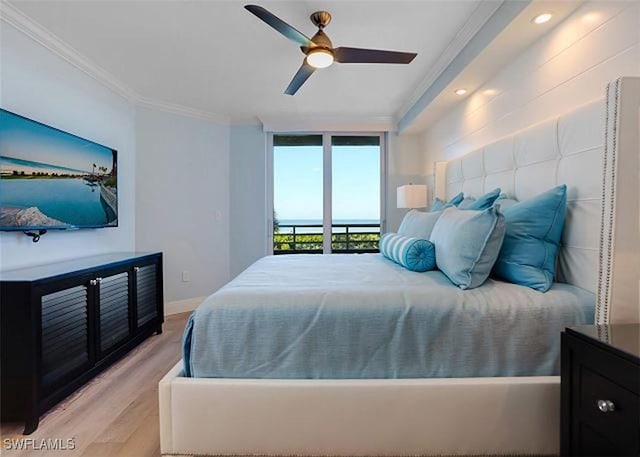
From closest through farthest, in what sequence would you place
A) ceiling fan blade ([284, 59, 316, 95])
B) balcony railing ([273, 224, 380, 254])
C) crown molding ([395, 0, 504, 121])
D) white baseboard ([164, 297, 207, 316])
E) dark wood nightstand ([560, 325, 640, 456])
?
dark wood nightstand ([560, 325, 640, 456]), crown molding ([395, 0, 504, 121]), ceiling fan blade ([284, 59, 316, 95]), white baseboard ([164, 297, 207, 316]), balcony railing ([273, 224, 380, 254])

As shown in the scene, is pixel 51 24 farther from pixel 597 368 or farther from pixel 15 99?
pixel 597 368

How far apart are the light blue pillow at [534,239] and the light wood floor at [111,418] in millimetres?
1848

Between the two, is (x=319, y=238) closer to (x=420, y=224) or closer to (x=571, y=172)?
(x=420, y=224)

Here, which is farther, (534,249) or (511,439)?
(534,249)

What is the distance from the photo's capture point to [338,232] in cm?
477

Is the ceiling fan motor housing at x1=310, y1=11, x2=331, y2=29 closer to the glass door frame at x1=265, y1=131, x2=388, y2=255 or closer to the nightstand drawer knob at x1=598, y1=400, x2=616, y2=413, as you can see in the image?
the nightstand drawer knob at x1=598, y1=400, x2=616, y2=413

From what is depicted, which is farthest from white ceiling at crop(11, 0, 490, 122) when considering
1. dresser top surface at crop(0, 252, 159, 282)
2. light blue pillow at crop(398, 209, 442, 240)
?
dresser top surface at crop(0, 252, 159, 282)

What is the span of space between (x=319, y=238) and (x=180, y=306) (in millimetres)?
1898

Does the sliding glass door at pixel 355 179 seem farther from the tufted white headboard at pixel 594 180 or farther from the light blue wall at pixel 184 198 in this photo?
the tufted white headboard at pixel 594 180

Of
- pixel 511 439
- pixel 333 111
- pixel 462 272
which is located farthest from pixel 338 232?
pixel 511 439

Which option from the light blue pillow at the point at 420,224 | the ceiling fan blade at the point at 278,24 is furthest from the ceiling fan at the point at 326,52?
the light blue pillow at the point at 420,224

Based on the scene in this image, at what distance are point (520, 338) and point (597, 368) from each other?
1.19ft

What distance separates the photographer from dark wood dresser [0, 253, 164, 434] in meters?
1.78

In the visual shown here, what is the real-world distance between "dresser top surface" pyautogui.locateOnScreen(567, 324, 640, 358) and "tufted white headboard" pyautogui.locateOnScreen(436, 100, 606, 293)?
0.96 ft
